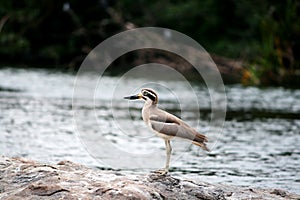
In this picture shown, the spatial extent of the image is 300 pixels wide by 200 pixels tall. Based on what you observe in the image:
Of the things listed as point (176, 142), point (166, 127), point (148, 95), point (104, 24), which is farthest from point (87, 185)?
point (104, 24)

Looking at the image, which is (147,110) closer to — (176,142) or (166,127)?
(166,127)

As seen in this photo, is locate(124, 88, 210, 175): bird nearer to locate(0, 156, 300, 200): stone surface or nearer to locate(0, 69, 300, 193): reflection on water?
locate(0, 156, 300, 200): stone surface

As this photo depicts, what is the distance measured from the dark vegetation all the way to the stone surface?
32.0 metres

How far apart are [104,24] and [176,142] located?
26.6 metres

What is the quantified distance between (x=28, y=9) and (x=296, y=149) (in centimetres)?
3357

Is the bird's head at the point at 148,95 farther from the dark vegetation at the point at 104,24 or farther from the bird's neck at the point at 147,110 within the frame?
→ the dark vegetation at the point at 104,24

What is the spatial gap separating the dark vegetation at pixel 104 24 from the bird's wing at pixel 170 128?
31.6 metres

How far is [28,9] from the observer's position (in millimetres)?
47875

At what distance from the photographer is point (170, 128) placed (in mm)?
10109

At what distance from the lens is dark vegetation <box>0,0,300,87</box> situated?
45.4m

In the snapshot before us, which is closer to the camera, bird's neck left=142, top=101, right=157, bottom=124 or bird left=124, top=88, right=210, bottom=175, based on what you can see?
bird left=124, top=88, right=210, bottom=175

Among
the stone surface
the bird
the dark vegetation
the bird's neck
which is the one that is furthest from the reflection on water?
the dark vegetation

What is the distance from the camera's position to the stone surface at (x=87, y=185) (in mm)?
8977

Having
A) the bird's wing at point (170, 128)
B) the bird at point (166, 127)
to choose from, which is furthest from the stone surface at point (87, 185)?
the bird's wing at point (170, 128)
